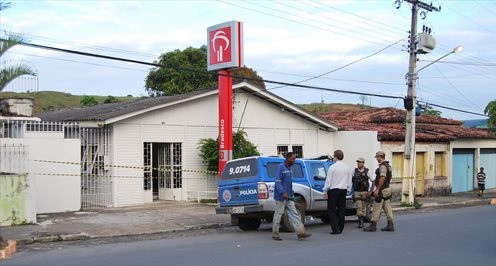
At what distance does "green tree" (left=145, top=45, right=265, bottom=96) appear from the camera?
4056 centimetres

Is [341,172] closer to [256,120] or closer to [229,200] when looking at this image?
[229,200]

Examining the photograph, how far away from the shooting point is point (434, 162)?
2888cm

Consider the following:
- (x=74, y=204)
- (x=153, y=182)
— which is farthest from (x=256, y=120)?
(x=74, y=204)

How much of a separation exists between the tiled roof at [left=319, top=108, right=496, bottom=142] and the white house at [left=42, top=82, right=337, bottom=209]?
2948 mm

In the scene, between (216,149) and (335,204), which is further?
(216,149)

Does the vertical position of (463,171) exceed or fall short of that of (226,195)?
it falls short

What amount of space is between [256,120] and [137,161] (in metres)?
5.65

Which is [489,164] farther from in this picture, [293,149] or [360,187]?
[360,187]

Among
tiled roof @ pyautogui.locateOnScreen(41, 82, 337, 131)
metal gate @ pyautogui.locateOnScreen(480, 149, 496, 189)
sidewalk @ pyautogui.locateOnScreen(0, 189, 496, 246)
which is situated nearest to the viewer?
sidewalk @ pyautogui.locateOnScreen(0, 189, 496, 246)

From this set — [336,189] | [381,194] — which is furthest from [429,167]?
[336,189]

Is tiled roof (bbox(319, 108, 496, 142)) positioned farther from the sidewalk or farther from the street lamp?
the sidewalk

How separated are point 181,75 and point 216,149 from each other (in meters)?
21.3

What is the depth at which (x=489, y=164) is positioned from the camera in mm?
34094

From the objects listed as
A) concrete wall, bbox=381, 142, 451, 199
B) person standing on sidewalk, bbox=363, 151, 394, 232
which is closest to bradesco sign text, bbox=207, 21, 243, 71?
person standing on sidewalk, bbox=363, 151, 394, 232
